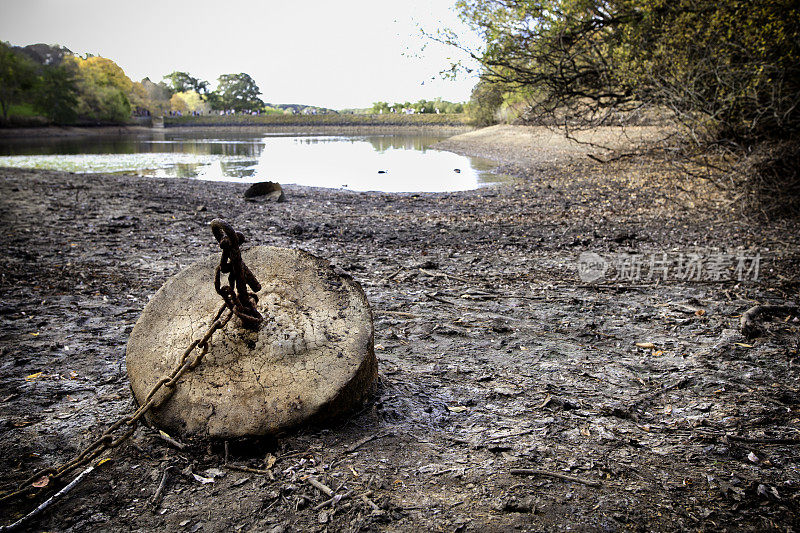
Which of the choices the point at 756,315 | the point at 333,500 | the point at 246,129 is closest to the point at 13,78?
the point at 246,129

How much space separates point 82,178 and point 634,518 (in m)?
16.6

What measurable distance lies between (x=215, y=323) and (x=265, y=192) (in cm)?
1055

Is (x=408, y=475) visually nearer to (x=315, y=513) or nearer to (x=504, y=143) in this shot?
(x=315, y=513)

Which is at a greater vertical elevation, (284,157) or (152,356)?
(284,157)

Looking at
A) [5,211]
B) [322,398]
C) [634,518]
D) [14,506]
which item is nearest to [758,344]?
[634,518]

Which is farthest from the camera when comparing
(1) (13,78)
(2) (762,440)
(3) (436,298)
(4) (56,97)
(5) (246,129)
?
(5) (246,129)

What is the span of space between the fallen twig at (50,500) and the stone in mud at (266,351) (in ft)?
1.41

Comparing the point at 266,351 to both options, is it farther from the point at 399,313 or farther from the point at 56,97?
the point at 56,97

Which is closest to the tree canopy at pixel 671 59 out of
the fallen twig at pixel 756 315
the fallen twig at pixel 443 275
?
the fallen twig at pixel 756 315

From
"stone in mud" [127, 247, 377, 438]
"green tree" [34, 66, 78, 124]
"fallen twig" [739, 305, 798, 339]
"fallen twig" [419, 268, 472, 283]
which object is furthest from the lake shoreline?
"fallen twig" [739, 305, 798, 339]

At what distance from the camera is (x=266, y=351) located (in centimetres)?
307

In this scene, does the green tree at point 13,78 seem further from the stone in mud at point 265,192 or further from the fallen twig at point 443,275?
the fallen twig at point 443,275

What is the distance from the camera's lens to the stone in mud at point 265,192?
41.4ft

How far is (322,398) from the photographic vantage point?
9.38 feet
